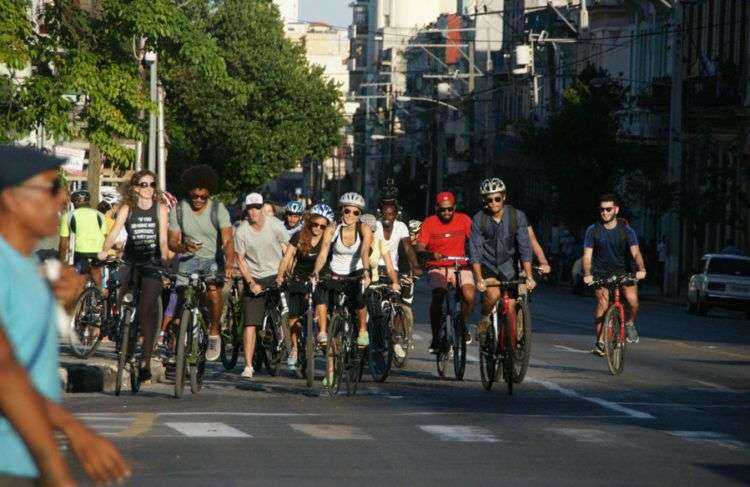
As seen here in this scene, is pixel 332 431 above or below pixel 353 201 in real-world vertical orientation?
below

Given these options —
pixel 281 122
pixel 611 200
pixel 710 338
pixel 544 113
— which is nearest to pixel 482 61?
pixel 544 113

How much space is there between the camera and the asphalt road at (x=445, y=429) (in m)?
11.1

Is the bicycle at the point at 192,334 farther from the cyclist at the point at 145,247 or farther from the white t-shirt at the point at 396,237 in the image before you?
the white t-shirt at the point at 396,237

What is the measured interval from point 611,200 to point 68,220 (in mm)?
7096

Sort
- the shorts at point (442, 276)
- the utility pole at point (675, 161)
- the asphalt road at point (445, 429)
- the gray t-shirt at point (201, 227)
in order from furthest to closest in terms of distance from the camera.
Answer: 1. the utility pole at point (675, 161)
2. the shorts at point (442, 276)
3. the gray t-shirt at point (201, 227)
4. the asphalt road at point (445, 429)

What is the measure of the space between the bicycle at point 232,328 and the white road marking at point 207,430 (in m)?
5.14

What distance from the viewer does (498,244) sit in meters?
18.0

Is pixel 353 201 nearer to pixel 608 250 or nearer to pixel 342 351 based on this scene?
pixel 342 351

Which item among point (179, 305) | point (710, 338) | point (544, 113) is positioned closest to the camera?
point (179, 305)

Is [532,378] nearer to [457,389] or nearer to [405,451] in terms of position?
[457,389]

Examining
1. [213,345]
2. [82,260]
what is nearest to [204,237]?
[213,345]

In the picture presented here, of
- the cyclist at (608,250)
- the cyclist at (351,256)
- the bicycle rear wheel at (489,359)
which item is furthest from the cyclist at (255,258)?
the cyclist at (608,250)

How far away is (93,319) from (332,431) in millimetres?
7921

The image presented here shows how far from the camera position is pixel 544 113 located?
9206 centimetres
